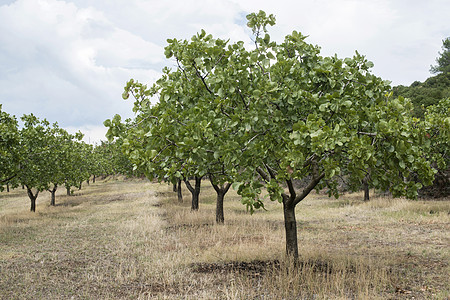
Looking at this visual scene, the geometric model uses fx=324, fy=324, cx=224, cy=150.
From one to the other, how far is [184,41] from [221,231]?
9.82 meters

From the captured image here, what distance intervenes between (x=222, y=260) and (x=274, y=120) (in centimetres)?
559

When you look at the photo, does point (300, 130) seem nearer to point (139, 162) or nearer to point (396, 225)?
point (139, 162)

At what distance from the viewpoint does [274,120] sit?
23.1ft

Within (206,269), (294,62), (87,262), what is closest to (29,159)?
(87,262)

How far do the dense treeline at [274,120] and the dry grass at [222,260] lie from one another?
2.59 m

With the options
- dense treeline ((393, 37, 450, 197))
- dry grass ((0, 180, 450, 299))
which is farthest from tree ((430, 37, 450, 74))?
dry grass ((0, 180, 450, 299))

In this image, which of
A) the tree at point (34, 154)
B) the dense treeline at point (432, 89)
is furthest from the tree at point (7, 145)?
the dense treeline at point (432, 89)

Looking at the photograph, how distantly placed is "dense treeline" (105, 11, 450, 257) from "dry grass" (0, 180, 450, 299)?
2591mm

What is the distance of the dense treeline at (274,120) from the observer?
6047 millimetres

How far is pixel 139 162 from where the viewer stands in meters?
6.68

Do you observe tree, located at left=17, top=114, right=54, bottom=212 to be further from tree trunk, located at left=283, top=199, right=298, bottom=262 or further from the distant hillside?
the distant hillside

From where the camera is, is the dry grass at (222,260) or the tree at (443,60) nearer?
the dry grass at (222,260)

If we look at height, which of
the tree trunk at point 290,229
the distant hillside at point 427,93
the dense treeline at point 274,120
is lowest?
the tree trunk at point 290,229

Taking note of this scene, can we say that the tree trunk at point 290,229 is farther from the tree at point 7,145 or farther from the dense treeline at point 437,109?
the tree at point 7,145
